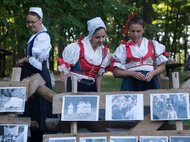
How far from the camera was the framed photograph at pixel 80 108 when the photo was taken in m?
3.94

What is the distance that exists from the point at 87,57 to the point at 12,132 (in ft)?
3.56

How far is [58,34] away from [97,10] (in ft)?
3.45

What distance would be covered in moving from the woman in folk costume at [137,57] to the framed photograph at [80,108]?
67cm

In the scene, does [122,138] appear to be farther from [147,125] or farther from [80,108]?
[80,108]

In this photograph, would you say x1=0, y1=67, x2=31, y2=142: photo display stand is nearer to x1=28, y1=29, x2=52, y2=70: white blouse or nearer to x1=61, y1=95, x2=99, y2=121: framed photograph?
x1=61, y1=95, x2=99, y2=121: framed photograph

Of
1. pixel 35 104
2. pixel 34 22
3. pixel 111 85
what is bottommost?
pixel 35 104

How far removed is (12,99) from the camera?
4090mm

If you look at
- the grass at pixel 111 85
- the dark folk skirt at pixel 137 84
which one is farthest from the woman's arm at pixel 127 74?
the grass at pixel 111 85

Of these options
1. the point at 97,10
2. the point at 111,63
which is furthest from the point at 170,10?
the point at 111,63

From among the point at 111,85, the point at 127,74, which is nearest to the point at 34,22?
the point at 127,74

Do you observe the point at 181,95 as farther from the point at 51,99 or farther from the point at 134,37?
the point at 51,99

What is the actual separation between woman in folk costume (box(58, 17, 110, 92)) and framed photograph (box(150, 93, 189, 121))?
34.1 inches

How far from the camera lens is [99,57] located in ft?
15.1

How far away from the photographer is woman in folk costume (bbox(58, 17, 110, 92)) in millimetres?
4480
